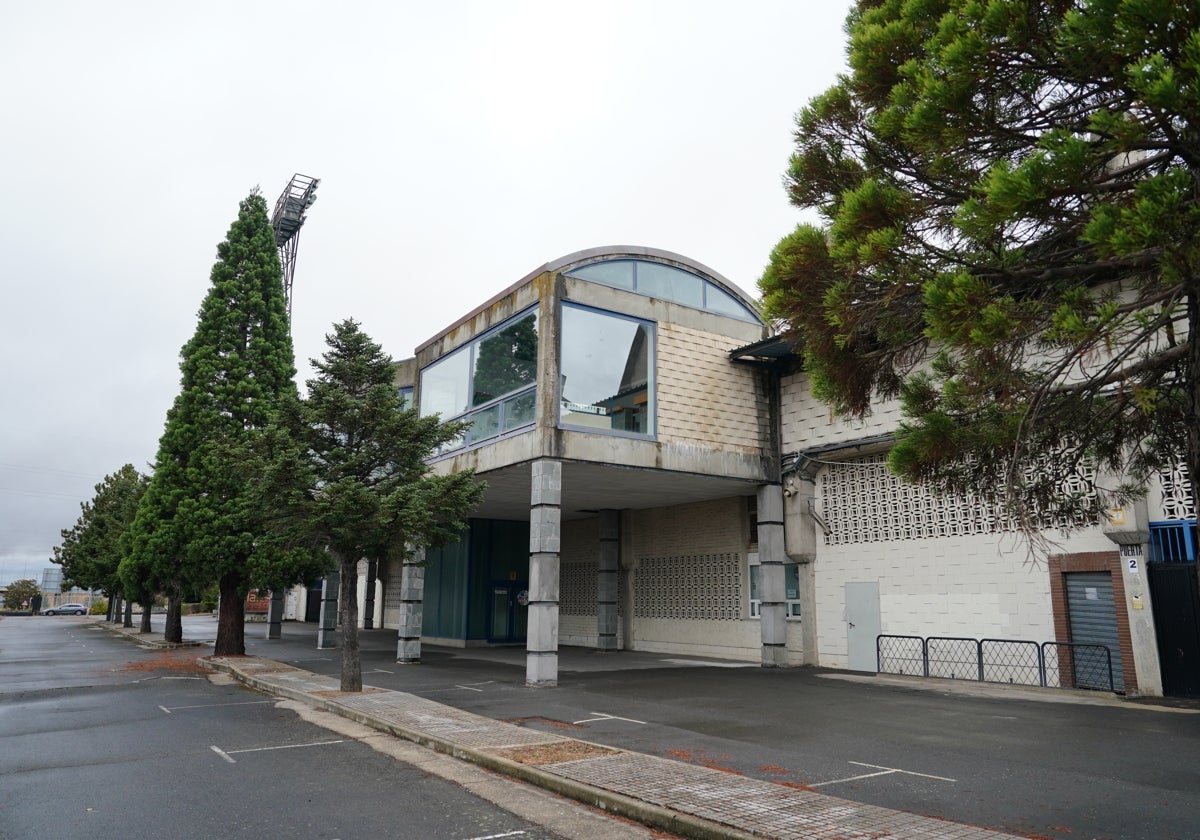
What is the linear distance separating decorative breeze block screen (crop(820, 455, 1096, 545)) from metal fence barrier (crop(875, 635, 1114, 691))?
7.09 ft

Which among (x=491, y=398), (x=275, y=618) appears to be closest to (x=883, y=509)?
(x=491, y=398)

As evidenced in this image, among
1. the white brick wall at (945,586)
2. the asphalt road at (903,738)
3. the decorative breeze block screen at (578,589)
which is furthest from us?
the decorative breeze block screen at (578,589)

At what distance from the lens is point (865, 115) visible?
22.7 feet

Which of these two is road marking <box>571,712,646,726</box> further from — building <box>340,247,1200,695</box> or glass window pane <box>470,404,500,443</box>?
glass window pane <box>470,404,500,443</box>

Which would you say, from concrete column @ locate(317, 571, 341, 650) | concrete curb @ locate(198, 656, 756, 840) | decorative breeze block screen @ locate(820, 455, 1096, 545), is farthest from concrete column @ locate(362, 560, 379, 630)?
concrete curb @ locate(198, 656, 756, 840)

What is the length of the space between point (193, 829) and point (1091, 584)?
14.2m

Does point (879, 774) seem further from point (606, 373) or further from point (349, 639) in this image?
point (606, 373)

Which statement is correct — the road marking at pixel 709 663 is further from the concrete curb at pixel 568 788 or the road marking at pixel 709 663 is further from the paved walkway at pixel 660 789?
the concrete curb at pixel 568 788

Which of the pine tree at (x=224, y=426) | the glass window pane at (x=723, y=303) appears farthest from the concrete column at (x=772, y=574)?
the pine tree at (x=224, y=426)

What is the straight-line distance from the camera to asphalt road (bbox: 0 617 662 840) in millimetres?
6391

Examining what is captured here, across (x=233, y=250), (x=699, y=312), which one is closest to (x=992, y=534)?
(x=699, y=312)

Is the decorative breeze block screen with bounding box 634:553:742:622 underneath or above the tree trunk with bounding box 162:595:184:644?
above

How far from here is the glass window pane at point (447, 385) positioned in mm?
20297

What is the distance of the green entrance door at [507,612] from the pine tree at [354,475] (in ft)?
48.3
